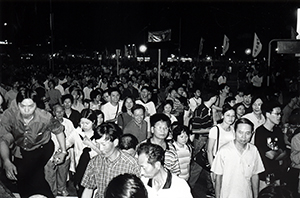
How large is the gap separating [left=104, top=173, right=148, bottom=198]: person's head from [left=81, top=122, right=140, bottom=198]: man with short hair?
1504mm

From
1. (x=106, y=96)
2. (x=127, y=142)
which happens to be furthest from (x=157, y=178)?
(x=106, y=96)

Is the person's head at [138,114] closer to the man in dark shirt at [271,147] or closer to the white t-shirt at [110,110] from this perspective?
the white t-shirt at [110,110]

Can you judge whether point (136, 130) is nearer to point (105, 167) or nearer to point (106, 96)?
point (105, 167)

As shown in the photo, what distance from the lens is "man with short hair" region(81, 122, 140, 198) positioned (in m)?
4.37

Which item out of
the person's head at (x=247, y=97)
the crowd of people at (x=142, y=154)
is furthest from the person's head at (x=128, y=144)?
the person's head at (x=247, y=97)

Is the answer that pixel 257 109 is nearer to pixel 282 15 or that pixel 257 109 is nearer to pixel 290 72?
pixel 290 72

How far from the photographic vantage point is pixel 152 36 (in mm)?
15367

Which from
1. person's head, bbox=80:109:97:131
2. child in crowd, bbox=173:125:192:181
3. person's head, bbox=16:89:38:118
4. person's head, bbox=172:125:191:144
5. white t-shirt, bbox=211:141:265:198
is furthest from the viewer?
person's head, bbox=80:109:97:131

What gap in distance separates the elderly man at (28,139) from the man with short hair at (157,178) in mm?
2037

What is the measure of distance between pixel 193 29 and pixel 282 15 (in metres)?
24.4

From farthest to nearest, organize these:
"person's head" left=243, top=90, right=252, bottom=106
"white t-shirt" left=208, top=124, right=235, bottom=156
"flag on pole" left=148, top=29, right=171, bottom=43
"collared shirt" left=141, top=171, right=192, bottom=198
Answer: "flag on pole" left=148, top=29, right=171, bottom=43 < "person's head" left=243, top=90, right=252, bottom=106 < "white t-shirt" left=208, top=124, right=235, bottom=156 < "collared shirt" left=141, top=171, right=192, bottom=198

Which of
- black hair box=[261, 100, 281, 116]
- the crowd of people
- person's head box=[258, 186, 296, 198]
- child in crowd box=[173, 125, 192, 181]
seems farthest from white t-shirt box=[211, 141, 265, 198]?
person's head box=[258, 186, 296, 198]

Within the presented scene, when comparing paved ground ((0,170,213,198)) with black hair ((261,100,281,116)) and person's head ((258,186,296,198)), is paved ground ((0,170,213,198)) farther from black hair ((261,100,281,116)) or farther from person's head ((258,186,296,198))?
person's head ((258,186,296,198))

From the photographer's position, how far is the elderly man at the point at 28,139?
Answer: 17.8 ft
